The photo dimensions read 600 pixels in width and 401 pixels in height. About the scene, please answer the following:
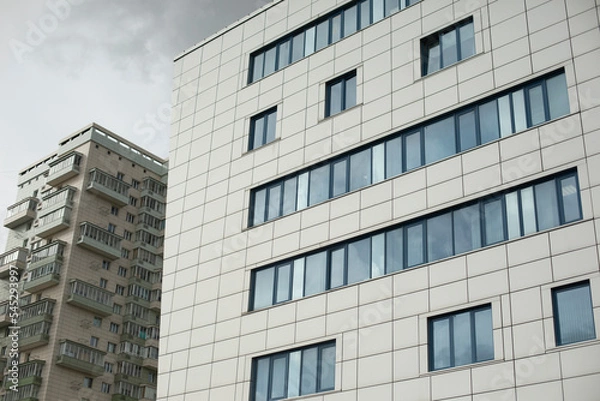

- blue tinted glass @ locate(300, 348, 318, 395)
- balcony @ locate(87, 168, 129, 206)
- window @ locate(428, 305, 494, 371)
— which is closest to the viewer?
window @ locate(428, 305, 494, 371)

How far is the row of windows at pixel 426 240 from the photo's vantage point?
2258cm

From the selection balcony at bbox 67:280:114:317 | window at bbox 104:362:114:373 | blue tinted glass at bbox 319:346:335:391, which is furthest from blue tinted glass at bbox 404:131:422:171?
window at bbox 104:362:114:373

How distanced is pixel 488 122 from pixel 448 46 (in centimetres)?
405

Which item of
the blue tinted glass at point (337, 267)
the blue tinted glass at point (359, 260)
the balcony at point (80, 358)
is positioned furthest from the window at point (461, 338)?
the balcony at point (80, 358)

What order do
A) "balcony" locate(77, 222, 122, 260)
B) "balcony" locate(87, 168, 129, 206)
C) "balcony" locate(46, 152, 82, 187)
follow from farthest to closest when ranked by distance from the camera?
"balcony" locate(46, 152, 82, 187) → "balcony" locate(87, 168, 129, 206) → "balcony" locate(77, 222, 122, 260)

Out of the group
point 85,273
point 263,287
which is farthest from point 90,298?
point 263,287

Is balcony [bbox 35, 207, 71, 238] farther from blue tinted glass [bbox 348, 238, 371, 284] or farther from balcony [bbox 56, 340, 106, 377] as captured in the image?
blue tinted glass [bbox 348, 238, 371, 284]

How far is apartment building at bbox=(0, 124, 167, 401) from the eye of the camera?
206 ft

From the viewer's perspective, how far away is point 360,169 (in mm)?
28172

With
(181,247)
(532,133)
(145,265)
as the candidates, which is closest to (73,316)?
(145,265)

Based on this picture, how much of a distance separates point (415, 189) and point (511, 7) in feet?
22.8

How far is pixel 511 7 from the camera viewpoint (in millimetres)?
25938

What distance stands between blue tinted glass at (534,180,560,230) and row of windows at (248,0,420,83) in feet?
32.5

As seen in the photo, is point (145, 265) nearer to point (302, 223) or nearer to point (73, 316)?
point (73, 316)
